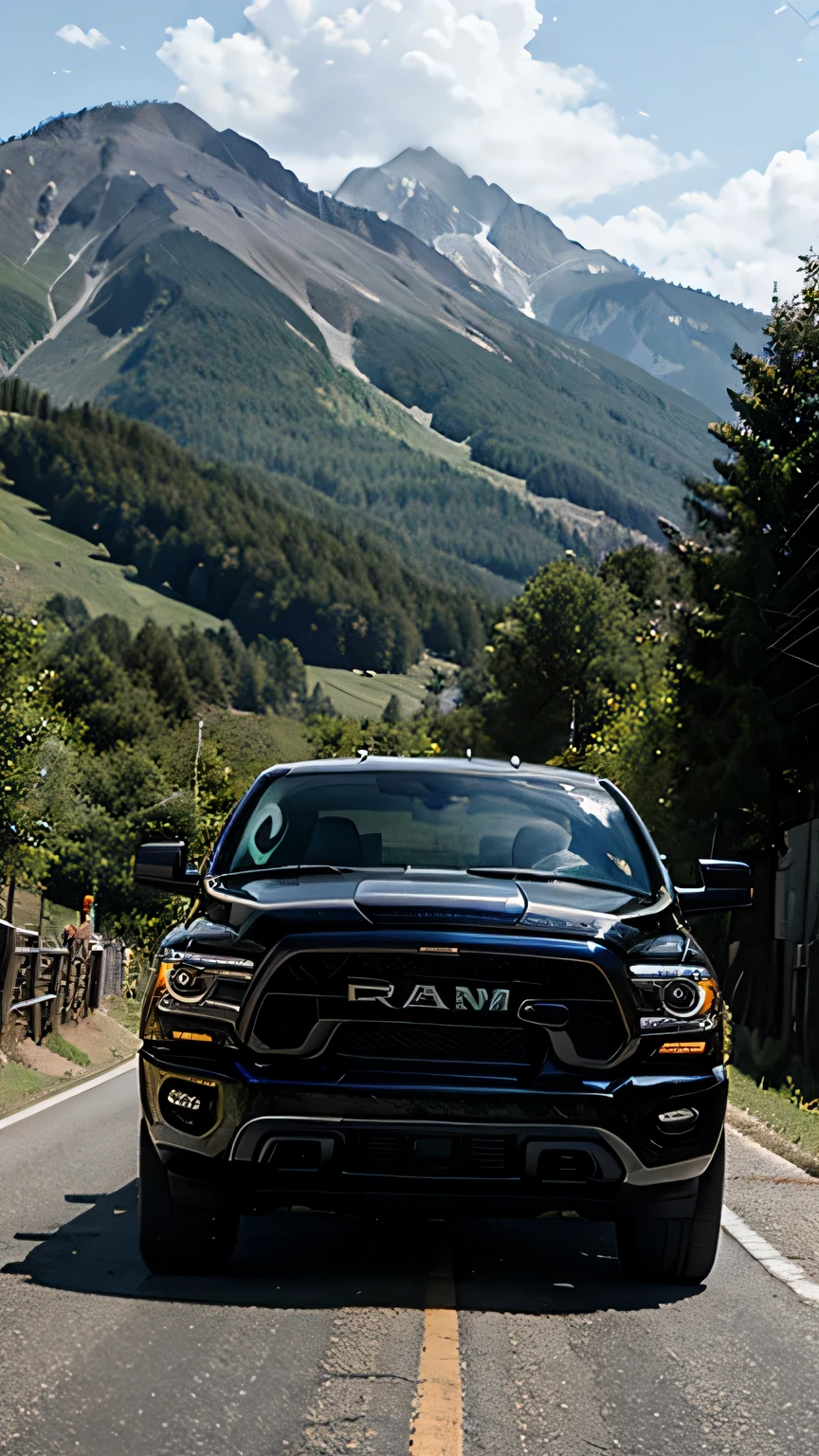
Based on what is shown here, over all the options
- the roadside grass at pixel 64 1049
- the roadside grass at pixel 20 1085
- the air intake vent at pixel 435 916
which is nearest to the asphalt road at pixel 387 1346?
the air intake vent at pixel 435 916

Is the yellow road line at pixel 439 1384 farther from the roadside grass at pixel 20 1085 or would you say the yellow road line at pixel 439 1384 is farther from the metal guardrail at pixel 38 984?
the metal guardrail at pixel 38 984

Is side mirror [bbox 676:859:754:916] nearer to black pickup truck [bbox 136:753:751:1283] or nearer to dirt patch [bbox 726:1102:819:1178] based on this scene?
black pickup truck [bbox 136:753:751:1283]

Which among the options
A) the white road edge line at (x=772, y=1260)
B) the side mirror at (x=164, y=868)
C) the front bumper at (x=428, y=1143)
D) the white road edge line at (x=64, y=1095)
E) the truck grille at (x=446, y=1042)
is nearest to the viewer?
the front bumper at (x=428, y=1143)

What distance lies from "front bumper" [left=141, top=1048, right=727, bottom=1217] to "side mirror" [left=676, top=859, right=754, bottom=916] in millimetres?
1462

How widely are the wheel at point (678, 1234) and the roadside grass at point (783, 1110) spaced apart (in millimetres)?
4795

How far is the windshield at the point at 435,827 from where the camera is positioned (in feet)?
21.6

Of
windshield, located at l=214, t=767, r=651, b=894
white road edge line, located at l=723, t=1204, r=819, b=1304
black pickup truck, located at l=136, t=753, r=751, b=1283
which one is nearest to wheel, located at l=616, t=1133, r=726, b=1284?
black pickup truck, located at l=136, t=753, r=751, b=1283

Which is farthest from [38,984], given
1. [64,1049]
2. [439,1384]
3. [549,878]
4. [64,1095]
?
[439,1384]

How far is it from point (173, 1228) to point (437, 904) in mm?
1441

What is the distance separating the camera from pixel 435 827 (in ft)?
22.4

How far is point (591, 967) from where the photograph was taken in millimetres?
5348

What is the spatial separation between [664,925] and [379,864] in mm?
1224

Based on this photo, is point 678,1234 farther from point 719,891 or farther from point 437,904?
point 719,891

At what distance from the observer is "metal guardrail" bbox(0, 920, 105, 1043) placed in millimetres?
15727
